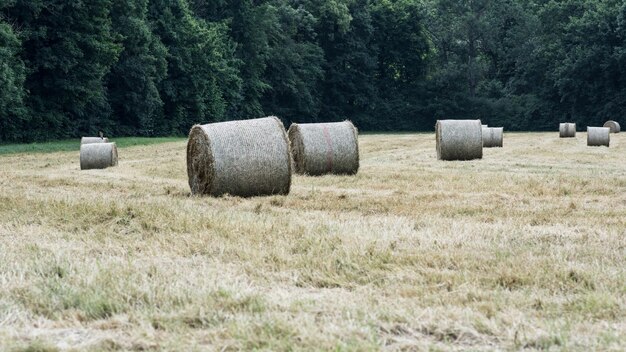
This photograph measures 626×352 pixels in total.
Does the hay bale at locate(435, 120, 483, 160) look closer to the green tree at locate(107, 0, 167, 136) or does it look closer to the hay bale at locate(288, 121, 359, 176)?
the hay bale at locate(288, 121, 359, 176)

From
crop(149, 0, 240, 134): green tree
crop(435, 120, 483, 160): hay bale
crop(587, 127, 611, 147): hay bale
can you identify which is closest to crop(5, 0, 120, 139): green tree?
crop(149, 0, 240, 134): green tree

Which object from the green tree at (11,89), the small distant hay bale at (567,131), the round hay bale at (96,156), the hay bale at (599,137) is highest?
the green tree at (11,89)

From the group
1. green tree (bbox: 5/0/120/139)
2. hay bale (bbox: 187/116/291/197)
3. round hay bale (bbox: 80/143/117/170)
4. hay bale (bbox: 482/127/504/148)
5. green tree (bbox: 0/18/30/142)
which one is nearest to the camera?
hay bale (bbox: 187/116/291/197)

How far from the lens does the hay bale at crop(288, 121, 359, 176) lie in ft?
54.7

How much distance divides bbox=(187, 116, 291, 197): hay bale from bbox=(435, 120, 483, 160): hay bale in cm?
964

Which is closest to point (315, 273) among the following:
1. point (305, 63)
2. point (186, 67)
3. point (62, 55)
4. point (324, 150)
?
point (324, 150)

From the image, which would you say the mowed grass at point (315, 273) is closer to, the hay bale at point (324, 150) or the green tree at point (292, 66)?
the hay bale at point (324, 150)

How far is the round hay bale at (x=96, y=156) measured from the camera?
21.0 meters

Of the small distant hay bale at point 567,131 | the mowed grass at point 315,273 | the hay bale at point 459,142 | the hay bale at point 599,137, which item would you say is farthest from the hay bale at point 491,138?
the mowed grass at point 315,273

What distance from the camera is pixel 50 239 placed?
7.94 m

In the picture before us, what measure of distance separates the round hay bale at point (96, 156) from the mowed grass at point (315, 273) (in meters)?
9.53

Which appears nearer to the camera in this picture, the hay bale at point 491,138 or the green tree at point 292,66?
the hay bale at point 491,138

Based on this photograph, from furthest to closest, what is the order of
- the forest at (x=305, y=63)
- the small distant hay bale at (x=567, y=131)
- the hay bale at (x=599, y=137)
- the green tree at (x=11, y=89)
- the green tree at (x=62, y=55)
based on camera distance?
the small distant hay bale at (x=567, y=131) → the forest at (x=305, y=63) → the green tree at (x=62, y=55) → the green tree at (x=11, y=89) → the hay bale at (x=599, y=137)

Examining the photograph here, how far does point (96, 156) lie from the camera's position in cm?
2111
